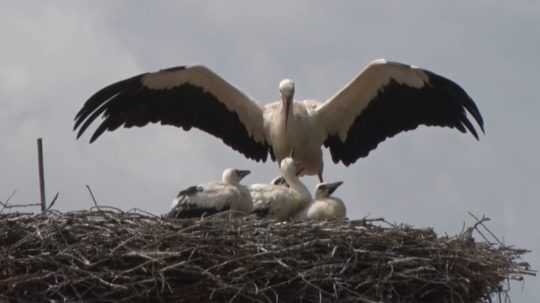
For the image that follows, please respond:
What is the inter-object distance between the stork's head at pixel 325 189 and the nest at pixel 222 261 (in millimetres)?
1180

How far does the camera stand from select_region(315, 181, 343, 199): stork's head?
35.5ft

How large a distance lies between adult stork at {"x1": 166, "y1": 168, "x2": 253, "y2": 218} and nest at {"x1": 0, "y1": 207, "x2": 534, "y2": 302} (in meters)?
0.76

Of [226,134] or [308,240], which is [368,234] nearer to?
[308,240]

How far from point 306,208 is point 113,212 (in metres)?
1.61

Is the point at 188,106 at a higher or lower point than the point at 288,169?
→ higher

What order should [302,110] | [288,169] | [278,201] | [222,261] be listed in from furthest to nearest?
[302,110]
[288,169]
[278,201]
[222,261]

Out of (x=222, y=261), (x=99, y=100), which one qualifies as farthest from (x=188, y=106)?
(x=222, y=261)

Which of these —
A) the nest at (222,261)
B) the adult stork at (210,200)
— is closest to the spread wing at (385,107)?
the adult stork at (210,200)

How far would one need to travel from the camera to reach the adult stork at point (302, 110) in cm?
1231

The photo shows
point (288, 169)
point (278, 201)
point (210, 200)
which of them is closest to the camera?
point (210, 200)

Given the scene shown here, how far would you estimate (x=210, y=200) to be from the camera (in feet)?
34.2

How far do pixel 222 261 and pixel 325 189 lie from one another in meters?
1.80

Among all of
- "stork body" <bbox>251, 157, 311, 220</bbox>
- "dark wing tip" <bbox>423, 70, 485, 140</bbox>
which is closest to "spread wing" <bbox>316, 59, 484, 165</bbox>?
"dark wing tip" <bbox>423, 70, 485, 140</bbox>

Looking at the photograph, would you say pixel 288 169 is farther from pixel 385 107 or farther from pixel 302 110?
pixel 385 107
